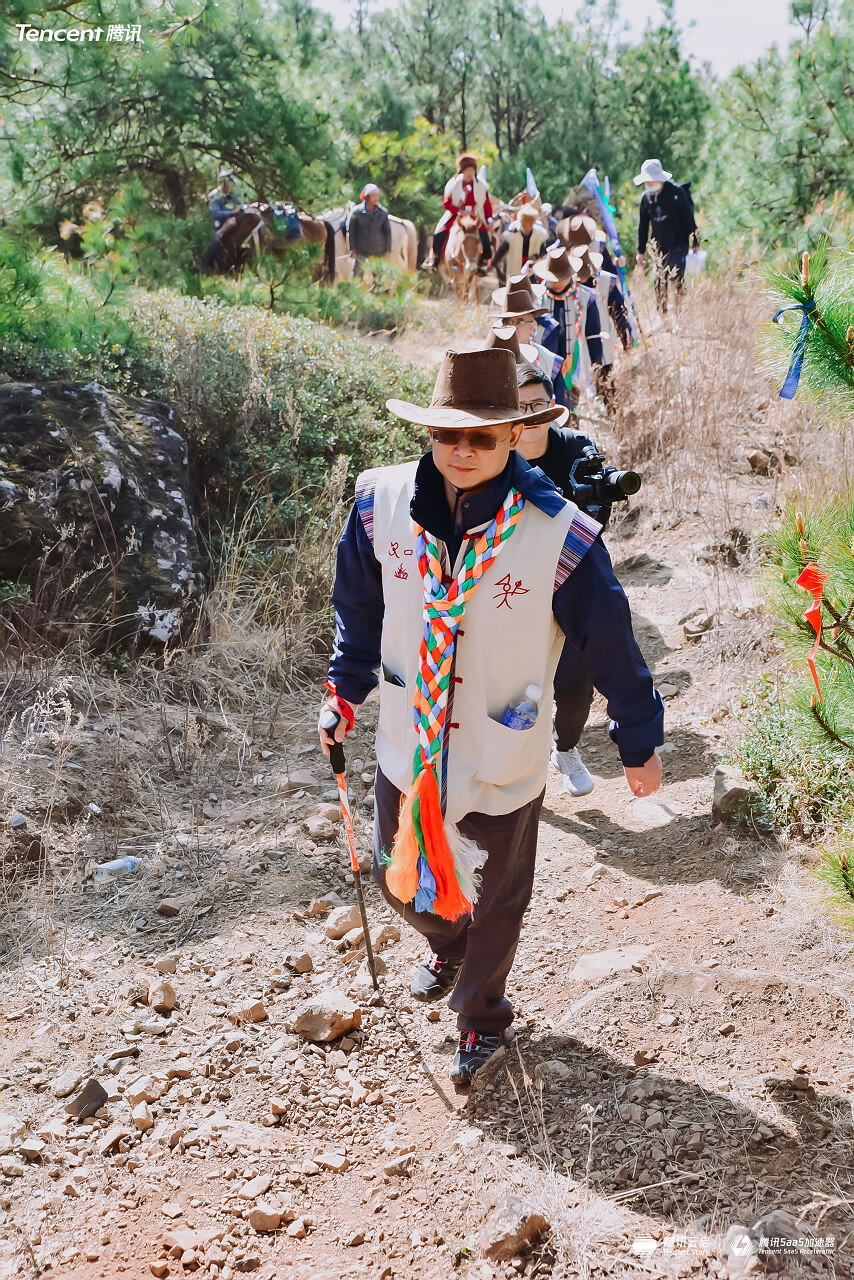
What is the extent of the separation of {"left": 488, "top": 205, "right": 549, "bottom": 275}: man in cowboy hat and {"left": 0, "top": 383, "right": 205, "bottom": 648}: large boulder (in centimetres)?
687

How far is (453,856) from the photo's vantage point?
2490 millimetres

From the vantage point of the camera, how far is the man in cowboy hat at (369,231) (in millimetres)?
14680

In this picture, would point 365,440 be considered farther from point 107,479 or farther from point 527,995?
point 527,995

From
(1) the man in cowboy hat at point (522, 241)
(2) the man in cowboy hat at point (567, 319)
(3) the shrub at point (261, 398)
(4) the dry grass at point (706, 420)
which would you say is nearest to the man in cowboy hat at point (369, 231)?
(1) the man in cowboy hat at point (522, 241)

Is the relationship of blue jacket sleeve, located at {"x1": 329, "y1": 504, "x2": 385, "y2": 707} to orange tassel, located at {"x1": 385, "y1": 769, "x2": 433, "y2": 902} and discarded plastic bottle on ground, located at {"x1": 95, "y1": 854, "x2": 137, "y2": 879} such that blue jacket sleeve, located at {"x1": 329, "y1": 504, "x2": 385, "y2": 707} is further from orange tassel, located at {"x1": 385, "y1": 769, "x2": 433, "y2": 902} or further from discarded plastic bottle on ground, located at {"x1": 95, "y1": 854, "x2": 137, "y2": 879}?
discarded plastic bottle on ground, located at {"x1": 95, "y1": 854, "x2": 137, "y2": 879}

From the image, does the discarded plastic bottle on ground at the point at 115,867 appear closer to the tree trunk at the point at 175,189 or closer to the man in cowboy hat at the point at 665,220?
the tree trunk at the point at 175,189

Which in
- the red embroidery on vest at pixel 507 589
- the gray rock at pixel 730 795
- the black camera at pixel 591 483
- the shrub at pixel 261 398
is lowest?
the gray rock at pixel 730 795

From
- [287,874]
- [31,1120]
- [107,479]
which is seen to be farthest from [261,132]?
[31,1120]

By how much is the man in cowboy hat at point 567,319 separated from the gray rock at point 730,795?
2.92 m

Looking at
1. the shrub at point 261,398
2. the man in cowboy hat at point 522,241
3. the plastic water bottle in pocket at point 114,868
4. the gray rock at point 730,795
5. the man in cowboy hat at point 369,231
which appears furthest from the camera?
the man in cowboy hat at point 369,231

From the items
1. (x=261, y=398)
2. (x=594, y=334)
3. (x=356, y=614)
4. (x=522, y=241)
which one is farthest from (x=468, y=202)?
(x=356, y=614)

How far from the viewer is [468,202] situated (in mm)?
11969

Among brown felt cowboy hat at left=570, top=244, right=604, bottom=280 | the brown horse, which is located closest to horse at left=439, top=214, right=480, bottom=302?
the brown horse

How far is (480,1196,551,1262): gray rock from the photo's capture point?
215cm
